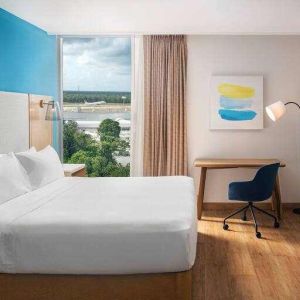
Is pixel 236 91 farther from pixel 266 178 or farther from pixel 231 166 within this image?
pixel 266 178

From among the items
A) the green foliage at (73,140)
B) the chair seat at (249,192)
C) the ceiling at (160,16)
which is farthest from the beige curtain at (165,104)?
the chair seat at (249,192)

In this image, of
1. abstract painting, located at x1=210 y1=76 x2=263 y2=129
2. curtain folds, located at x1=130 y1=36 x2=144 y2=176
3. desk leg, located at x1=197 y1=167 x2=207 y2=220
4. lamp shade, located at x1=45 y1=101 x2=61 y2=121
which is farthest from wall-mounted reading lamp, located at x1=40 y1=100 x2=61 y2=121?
abstract painting, located at x1=210 y1=76 x2=263 y2=129

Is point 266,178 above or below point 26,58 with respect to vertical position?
below

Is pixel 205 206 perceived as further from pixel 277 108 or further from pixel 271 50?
pixel 271 50

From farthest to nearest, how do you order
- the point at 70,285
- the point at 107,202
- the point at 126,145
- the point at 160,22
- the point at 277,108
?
the point at 126,145 < the point at 277,108 < the point at 160,22 < the point at 107,202 < the point at 70,285

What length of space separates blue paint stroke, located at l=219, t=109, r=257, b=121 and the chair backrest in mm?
1172

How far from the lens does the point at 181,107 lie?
579 centimetres

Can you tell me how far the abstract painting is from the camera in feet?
18.8

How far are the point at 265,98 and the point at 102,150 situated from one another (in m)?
2.32

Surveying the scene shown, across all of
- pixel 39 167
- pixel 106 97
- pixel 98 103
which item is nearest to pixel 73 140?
pixel 98 103

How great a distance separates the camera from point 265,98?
578cm

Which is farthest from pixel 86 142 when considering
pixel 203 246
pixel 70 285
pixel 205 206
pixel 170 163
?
pixel 70 285

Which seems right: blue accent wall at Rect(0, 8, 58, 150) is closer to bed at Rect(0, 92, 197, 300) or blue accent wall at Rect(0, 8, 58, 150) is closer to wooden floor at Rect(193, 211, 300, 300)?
bed at Rect(0, 92, 197, 300)

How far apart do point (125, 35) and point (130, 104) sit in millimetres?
921
